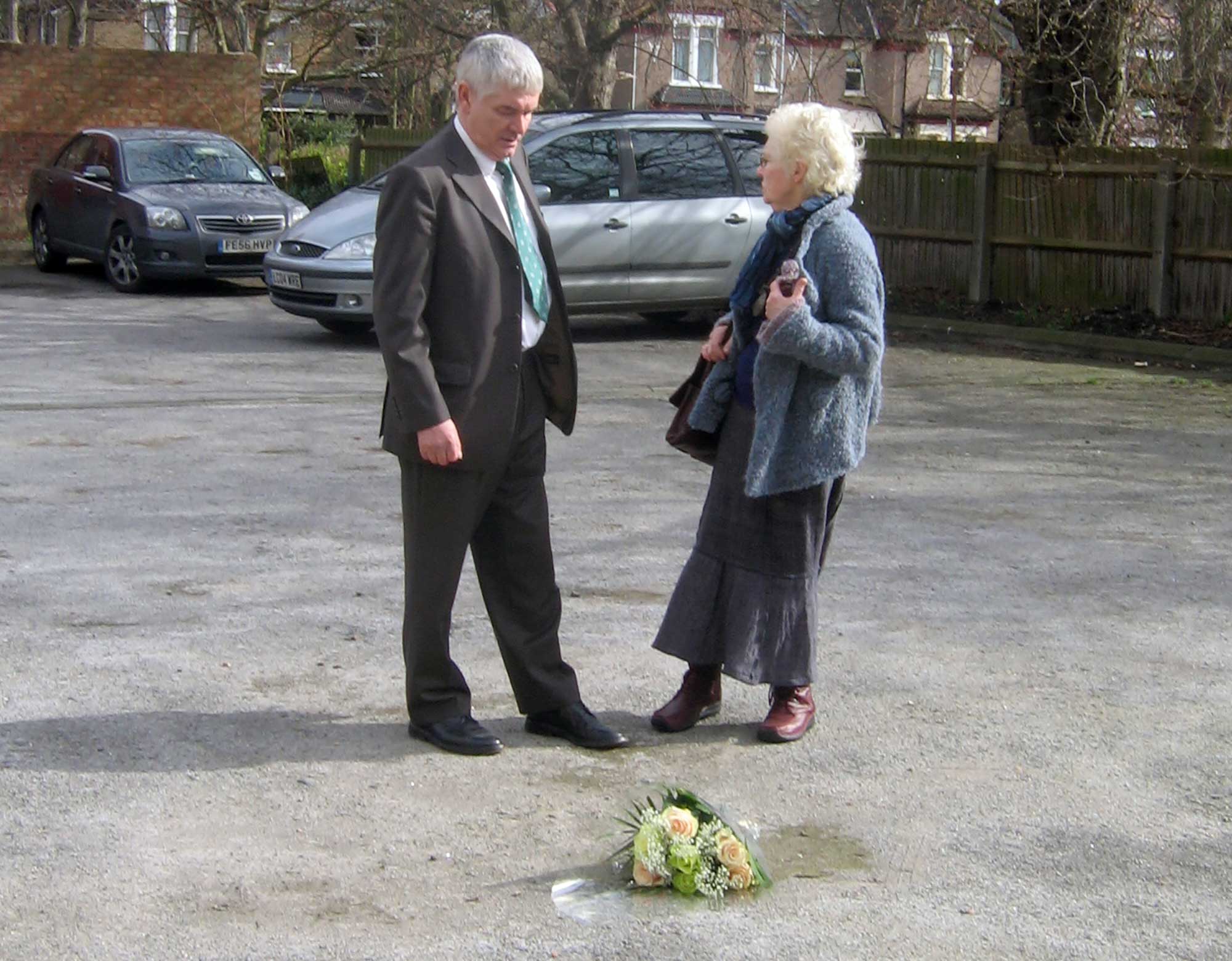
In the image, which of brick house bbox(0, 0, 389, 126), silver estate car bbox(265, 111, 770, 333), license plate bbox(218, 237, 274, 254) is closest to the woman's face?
silver estate car bbox(265, 111, 770, 333)

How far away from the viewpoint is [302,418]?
1023 cm

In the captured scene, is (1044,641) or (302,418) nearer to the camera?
(1044,641)

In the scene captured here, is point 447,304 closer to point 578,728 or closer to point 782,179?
point 782,179

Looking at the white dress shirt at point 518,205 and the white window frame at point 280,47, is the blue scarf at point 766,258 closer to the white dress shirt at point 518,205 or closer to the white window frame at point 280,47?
the white dress shirt at point 518,205

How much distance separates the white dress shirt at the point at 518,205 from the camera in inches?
183

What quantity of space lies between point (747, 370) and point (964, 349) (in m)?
10.2

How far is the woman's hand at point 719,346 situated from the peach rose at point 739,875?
1.59 meters

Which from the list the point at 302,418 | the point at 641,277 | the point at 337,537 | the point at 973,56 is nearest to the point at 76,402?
the point at 302,418

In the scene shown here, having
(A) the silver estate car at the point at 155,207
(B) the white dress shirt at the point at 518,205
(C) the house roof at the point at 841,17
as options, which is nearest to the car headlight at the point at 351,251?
(A) the silver estate car at the point at 155,207

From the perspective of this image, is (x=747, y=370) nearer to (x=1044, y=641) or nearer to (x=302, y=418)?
(x=1044, y=641)

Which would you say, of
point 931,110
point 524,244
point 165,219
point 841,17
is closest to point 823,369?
point 524,244

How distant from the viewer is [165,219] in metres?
16.9

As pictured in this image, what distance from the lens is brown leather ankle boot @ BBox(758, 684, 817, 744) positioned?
5000 mm

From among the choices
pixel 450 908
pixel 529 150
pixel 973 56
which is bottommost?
pixel 450 908
